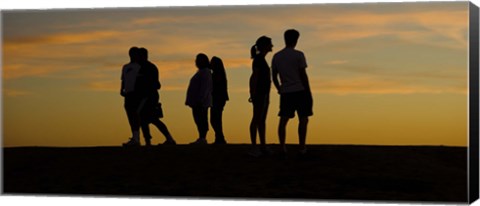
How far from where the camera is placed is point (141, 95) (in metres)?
16.7

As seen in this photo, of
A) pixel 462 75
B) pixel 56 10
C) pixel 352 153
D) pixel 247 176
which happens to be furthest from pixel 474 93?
pixel 56 10

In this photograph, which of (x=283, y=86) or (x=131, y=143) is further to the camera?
(x=131, y=143)

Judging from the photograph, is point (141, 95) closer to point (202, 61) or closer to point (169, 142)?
point (169, 142)

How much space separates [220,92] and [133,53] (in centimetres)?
113

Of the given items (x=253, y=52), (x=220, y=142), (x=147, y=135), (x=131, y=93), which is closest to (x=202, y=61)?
(x=253, y=52)

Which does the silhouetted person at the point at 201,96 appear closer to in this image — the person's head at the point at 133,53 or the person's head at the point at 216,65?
the person's head at the point at 216,65

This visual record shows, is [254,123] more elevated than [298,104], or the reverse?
[298,104]

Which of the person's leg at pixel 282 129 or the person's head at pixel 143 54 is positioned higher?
the person's head at pixel 143 54

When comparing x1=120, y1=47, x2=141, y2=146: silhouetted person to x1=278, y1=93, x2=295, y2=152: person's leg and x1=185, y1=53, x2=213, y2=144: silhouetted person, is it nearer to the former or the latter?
x1=185, y1=53, x2=213, y2=144: silhouetted person

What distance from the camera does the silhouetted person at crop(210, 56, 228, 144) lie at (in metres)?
16.0

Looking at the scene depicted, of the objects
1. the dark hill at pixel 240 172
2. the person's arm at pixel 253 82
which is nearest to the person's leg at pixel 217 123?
the dark hill at pixel 240 172

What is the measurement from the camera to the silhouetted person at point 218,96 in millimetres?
16000

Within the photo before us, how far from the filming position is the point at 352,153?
16.0 m

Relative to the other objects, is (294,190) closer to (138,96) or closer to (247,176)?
(247,176)
